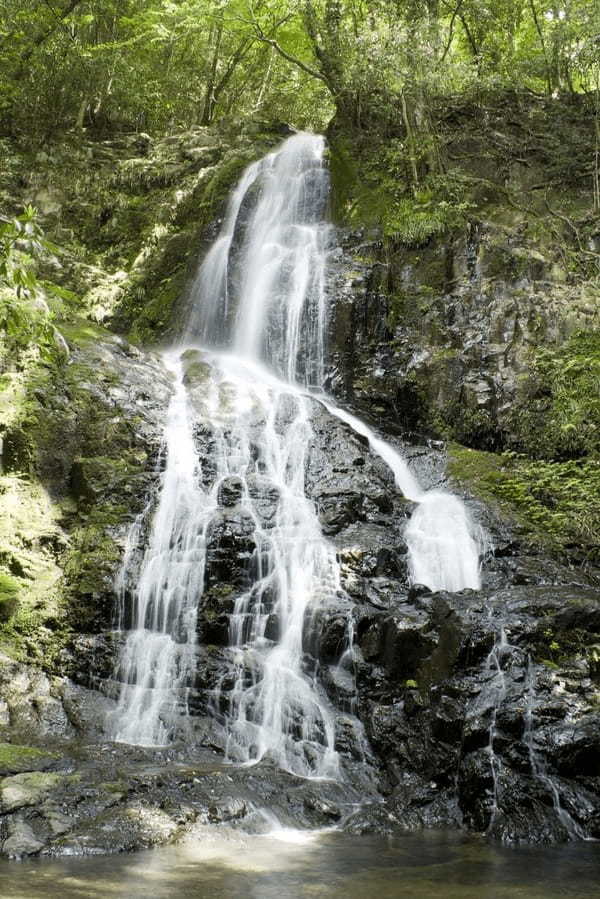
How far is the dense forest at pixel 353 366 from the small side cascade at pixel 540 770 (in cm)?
2

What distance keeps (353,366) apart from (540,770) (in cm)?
941

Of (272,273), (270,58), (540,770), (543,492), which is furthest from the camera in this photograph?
(270,58)

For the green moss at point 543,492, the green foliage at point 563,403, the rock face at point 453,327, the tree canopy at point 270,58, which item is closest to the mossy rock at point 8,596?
the green moss at point 543,492

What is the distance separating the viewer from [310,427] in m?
11.8

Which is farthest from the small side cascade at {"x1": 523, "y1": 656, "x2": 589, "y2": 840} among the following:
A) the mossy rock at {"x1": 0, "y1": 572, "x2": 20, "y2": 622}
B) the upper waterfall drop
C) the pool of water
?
the upper waterfall drop

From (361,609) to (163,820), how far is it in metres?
3.43

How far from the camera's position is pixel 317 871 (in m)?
4.64

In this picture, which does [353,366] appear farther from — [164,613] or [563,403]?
[164,613]

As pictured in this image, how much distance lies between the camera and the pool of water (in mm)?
4160

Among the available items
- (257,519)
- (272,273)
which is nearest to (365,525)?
(257,519)

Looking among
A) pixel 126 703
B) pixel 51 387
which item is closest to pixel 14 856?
pixel 126 703

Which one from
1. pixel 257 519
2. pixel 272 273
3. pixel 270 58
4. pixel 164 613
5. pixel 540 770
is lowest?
pixel 540 770

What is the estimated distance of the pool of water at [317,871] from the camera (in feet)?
13.6

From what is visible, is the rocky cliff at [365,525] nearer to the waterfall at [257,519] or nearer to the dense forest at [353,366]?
the dense forest at [353,366]
